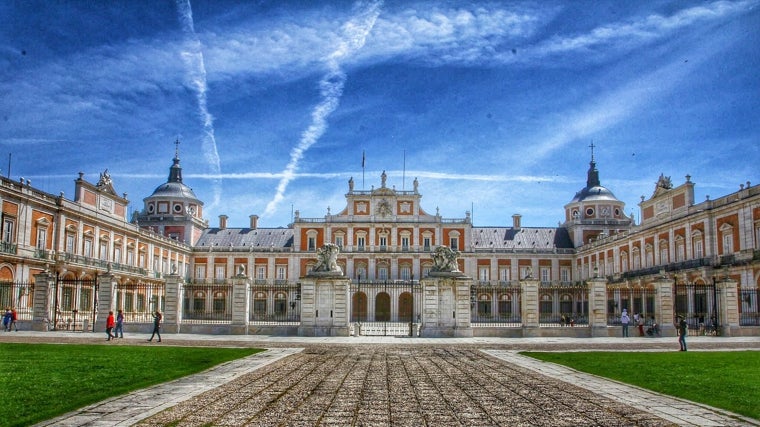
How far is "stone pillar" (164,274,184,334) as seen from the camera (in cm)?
2731

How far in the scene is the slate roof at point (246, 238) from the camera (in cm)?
6644

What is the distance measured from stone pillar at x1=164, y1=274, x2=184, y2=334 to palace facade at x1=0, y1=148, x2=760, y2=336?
0.08 meters

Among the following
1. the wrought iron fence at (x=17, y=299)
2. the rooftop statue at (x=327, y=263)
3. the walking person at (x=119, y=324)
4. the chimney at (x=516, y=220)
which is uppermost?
the chimney at (x=516, y=220)

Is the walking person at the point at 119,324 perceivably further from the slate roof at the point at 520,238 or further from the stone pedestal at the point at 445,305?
the slate roof at the point at 520,238

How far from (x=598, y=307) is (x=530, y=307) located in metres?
2.75

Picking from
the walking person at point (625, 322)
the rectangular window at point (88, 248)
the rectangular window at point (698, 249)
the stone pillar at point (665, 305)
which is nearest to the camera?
the walking person at point (625, 322)

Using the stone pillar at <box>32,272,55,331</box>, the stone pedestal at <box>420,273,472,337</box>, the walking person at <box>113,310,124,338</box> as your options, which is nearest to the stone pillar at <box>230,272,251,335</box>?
the walking person at <box>113,310,124,338</box>

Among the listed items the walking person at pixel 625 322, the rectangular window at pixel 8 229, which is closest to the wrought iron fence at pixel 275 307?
the rectangular window at pixel 8 229

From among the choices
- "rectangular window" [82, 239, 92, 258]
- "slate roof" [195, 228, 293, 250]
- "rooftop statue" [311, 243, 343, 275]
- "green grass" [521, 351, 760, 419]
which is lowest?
"green grass" [521, 351, 760, 419]

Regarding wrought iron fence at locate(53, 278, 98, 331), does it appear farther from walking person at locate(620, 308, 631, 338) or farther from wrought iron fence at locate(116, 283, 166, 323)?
walking person at locate(620, 308, 631, 338)

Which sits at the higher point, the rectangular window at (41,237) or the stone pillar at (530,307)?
the rectangular window at (41,237)

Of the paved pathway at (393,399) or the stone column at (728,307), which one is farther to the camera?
the stone column at (728,307)

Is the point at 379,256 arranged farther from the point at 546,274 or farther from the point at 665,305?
the point at 665,305

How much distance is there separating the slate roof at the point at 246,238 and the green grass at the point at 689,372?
5098cm
